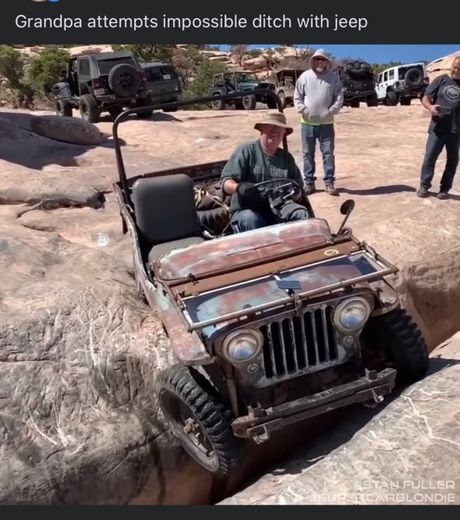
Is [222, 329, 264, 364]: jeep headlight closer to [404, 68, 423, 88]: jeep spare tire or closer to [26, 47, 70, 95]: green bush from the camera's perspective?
[404, 68, 423, 88]: jeep spare tire

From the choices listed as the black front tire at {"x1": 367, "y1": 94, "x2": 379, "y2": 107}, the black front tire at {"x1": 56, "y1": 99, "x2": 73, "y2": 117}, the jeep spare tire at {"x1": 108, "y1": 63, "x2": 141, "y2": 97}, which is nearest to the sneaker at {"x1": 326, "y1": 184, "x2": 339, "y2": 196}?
the jeep spare tire at {"x1": 108, "y1": 63, "x2": 141, "y2": 97}

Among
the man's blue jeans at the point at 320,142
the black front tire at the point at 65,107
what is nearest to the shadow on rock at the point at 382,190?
the man's blue jeans at the point at 320,142

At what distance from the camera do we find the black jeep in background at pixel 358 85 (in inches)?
875

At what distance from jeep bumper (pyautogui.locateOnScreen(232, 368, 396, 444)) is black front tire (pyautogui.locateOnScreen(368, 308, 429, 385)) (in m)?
0.27

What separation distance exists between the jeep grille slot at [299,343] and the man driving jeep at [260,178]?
134 cm

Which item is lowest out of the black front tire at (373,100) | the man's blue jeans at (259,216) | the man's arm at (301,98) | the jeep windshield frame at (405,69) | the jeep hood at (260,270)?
the jeep hood at (260,270)

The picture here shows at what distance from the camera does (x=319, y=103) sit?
7.19 meters

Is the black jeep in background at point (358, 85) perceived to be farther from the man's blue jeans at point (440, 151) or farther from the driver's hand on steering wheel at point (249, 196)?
the driver's hand on steering wheel at point (249, 196)

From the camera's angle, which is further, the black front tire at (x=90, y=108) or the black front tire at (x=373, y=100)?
the black front tire at (x=373, y=100)

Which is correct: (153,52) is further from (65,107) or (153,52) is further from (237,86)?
(65,107)

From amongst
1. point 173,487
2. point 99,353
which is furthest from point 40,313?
point 173,487

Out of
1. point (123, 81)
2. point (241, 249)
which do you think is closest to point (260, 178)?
point (241, 249)

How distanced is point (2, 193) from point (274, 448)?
504cm

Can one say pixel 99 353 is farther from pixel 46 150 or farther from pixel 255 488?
pixel 46 150
